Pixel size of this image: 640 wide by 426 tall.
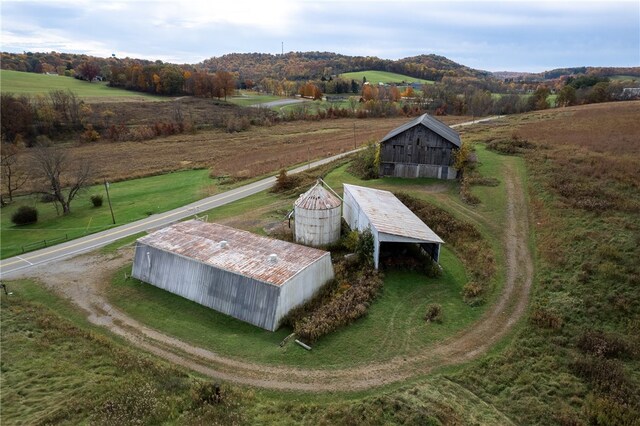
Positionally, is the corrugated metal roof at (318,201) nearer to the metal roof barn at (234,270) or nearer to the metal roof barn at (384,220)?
the metal roof barn at (384,220)

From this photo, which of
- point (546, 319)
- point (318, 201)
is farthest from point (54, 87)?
point (546, 319)

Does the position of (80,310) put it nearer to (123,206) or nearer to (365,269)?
(365,269)

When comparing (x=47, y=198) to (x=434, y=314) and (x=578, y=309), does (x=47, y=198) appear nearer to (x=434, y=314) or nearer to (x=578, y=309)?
(x=434, y=314)

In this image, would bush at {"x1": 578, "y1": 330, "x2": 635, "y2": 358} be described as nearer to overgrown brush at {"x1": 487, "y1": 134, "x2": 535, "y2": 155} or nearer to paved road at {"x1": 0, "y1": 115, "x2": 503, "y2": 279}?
overgrown brush at {"x1": 487, "y1": 134, "x2": 535, "y2": 155}

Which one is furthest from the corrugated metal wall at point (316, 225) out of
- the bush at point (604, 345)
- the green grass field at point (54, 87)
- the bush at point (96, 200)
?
the green grass field at point (54, 87)

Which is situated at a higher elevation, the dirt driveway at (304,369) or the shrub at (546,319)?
the shrub at (546,319)

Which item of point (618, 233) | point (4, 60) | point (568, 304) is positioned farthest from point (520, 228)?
point (4, 60)
